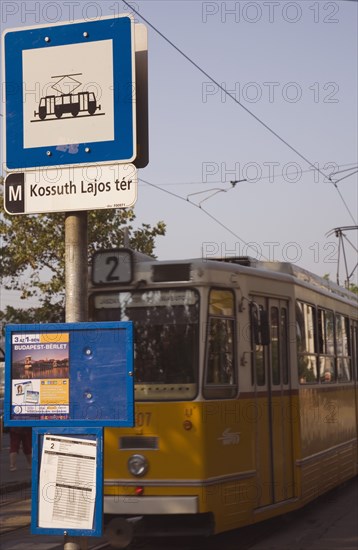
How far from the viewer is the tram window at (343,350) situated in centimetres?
1338

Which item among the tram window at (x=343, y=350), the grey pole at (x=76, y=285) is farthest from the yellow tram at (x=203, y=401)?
the grey pole at (x=76, y=285)

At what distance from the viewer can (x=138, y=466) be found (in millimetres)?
8945

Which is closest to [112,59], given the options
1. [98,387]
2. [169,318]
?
[98,387]

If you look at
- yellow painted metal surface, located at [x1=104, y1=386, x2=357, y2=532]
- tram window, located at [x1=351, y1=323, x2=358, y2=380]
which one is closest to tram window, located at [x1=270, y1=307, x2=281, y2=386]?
yellow painted metal surface, located at [x1=104, y1=386, x2=357, y2=532]

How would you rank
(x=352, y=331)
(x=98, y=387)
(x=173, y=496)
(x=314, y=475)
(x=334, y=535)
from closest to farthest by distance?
(x=98, y=387) < (x=173, y=496) < (x=334, y=535) < (x=314, y=475) < (x=352, y=331)

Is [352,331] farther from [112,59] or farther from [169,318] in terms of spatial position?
[112,59]

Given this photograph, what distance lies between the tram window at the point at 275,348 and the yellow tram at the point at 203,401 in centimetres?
1

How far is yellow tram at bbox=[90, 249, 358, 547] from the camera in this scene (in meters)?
8.83

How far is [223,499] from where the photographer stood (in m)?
8.94

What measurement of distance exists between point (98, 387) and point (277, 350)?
6054 mm

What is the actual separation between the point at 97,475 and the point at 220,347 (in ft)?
15.6

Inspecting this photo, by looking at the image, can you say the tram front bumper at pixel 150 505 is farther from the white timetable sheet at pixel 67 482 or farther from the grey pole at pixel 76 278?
the grey pole at pixel 76 278

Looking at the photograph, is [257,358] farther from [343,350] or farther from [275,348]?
[343,350]

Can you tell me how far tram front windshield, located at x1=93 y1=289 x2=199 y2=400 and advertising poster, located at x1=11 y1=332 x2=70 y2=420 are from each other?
4.35 m
